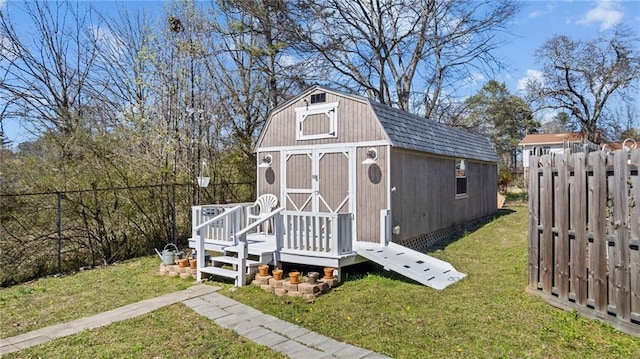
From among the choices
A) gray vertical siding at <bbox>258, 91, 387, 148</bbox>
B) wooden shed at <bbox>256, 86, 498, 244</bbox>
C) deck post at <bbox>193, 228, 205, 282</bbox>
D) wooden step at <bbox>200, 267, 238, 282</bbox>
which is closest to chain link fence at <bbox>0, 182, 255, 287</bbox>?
wooden shed at <bbox>256, 86, 498, 244</bbox>

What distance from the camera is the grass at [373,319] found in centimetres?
356

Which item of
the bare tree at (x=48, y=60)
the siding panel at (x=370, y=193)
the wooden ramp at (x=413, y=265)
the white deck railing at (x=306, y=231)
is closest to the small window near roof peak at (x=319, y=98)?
the siding panel at (x=370, y=193)

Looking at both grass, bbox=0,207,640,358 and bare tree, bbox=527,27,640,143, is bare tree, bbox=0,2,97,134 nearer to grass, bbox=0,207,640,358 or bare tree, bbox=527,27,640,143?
grass, bbox=0,207,640,358

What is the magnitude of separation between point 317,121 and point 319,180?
4.09 ft

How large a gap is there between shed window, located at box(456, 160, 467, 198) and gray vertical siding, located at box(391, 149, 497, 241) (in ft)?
0.64

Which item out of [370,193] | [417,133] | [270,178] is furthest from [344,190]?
[417,133]

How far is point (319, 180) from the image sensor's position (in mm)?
7945

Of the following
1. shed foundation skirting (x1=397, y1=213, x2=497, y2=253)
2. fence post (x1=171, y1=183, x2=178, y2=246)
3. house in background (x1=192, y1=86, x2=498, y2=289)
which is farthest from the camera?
fence post (x1=171, y1=183, x2=178, y2=246)

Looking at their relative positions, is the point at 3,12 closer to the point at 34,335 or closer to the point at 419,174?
the point at 34,335

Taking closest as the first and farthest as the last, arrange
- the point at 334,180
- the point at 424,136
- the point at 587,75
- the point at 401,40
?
the point at 334,180 → the point at 424,136 → the point at 401,40 → the point at 587,75

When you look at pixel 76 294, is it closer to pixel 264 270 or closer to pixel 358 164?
pixel 264 270

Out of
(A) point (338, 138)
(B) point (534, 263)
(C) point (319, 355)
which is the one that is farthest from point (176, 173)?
(B) point (534, 263)

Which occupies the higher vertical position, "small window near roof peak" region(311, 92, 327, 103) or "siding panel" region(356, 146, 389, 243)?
"small window near roof peak" region(311, 92, 327, 103)

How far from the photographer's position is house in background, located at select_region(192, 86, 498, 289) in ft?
19.8
